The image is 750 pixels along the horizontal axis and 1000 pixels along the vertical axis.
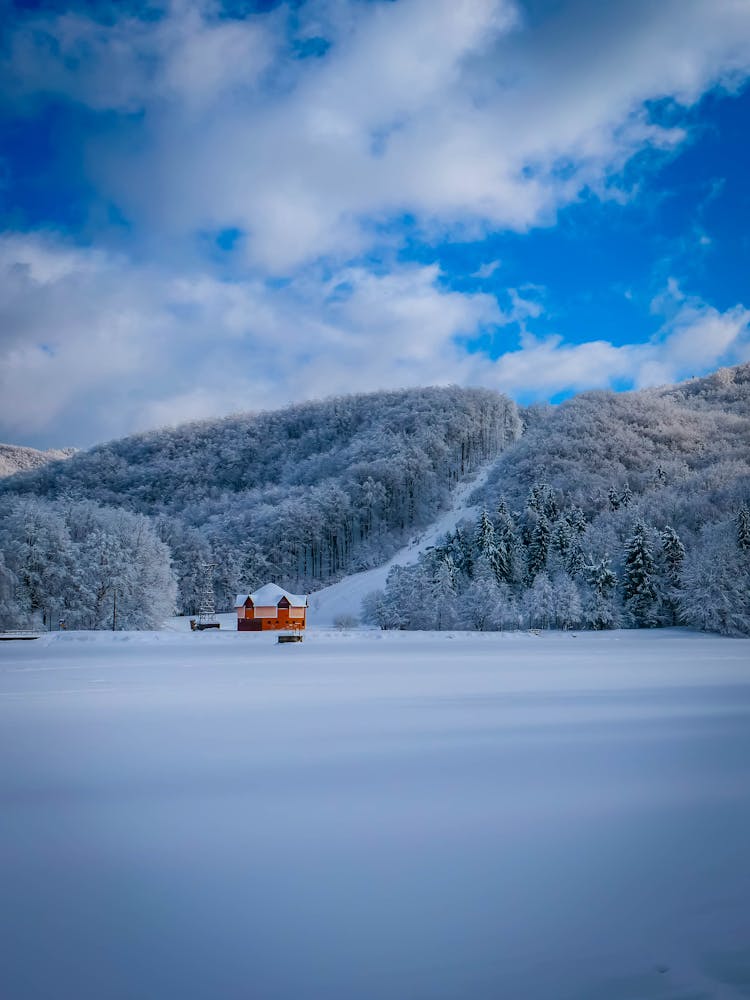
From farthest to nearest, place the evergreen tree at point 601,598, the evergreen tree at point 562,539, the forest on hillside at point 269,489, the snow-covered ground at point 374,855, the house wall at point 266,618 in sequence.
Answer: the house wall at point 266,618 → the evergreen tree at point 562,539 → the evergreen tree at point 601,598 → the forest on hillside at point 269,489 → the snow-covered ground at point 374,855

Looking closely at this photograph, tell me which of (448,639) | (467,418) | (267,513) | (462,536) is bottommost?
(448,639)

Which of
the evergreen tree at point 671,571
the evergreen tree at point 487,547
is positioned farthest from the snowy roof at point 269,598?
the evergreen tree at point 671,571

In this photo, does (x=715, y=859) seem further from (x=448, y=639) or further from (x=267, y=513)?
(x=267, y=513)

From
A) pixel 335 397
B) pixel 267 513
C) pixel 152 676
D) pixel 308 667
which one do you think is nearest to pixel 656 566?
pixel 308 667

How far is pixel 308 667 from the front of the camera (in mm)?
23969

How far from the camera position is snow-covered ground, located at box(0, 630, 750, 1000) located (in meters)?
3.68

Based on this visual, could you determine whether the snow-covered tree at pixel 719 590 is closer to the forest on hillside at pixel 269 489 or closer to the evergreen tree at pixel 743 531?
the evergreen tree at pixel 743 531

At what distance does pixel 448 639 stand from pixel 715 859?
135ft

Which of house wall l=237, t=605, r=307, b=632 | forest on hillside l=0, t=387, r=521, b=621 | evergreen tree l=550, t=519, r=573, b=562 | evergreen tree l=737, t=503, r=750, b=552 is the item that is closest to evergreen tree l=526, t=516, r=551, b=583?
evergreen tree l=550, t=519, r=573, b=562

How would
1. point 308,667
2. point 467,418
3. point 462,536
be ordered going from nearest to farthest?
point 308,667 < point 462,536 < point 467,418

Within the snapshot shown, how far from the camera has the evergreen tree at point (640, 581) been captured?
55.2 meters

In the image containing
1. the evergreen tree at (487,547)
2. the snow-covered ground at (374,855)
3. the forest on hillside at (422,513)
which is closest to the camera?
the snow-covered ground at (374,855)

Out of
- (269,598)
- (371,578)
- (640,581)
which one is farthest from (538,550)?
(371,578)

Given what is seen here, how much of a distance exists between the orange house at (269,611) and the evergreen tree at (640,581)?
1301 inches
